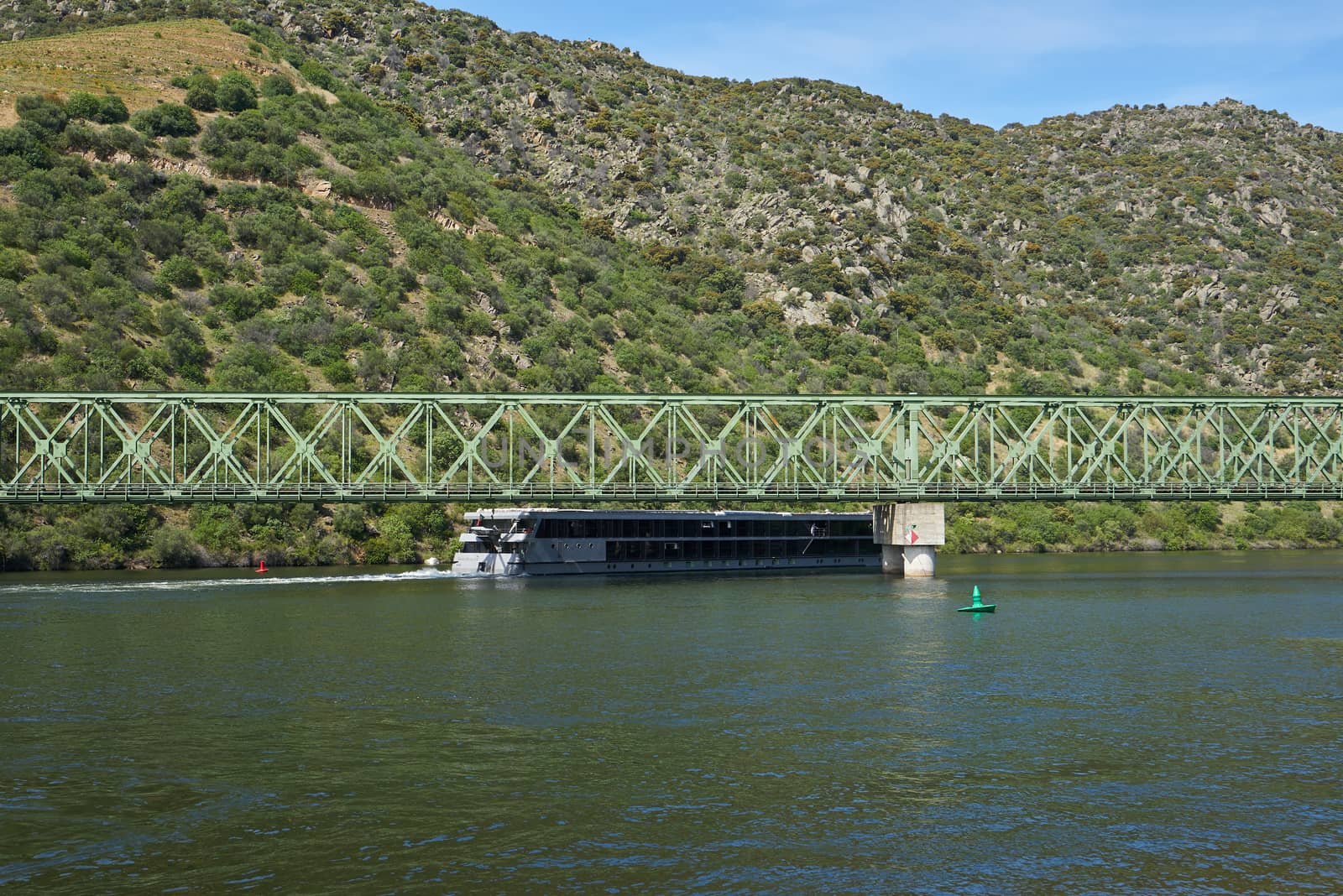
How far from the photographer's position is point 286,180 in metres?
151

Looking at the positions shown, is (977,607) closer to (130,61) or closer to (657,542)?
(657,542)

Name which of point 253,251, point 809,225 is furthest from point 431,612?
point 809,225

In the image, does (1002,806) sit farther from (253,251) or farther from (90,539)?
(253,251)

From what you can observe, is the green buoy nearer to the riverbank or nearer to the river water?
the river water

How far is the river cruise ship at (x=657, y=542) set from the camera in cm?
9931

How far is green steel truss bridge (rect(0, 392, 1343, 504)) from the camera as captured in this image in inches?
3627

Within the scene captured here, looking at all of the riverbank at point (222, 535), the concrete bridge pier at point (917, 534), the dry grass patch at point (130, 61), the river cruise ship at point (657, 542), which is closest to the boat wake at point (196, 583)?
the river cruise ship at point (657, 542)

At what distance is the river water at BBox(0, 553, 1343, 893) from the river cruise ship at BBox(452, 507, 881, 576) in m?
35.6

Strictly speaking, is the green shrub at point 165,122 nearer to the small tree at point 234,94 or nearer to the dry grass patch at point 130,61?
the dry grass patch at point 130,61

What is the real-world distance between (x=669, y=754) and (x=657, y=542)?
7635cm

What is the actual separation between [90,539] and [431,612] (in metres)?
47.2

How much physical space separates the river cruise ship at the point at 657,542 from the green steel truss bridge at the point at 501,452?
9.52 feet

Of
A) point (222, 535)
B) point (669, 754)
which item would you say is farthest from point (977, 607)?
point (222, 535)

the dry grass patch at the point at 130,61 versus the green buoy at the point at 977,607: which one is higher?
the dry grass patch at the point at 130,61
